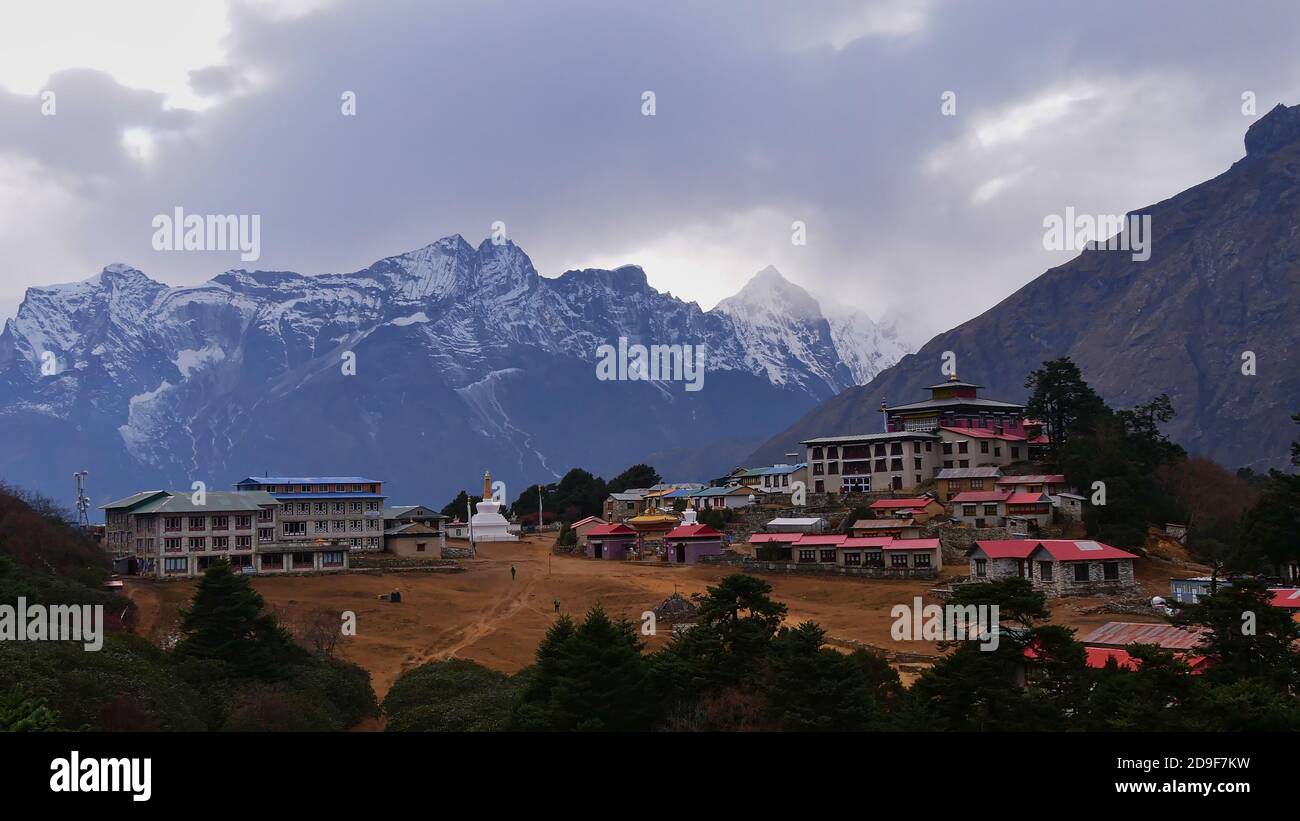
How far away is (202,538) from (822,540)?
41.2m

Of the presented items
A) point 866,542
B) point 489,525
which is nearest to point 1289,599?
point 866,542

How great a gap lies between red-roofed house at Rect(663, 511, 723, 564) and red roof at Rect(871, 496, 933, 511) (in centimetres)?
1236

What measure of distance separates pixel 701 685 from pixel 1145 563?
4263 centimetres

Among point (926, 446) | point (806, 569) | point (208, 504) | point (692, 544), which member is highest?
point (926, 446)

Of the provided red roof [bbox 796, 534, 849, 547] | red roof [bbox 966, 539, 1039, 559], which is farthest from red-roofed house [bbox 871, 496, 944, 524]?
red roof [bbox 966, 539, 1039, 559]

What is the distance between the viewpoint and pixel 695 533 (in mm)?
84125

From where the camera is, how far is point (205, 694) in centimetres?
3706

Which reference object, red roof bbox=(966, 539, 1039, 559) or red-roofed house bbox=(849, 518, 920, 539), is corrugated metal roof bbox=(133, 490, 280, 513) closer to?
red-roofed house bbox=(849, 518, 920, 539)

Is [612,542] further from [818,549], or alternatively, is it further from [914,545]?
[914,545]

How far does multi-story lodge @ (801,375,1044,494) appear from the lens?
87875 mm

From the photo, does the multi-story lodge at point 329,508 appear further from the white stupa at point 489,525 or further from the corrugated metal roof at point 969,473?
the corrugated metal roof at point 969,473

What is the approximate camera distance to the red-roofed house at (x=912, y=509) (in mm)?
77438

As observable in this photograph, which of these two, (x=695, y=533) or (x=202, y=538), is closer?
(x=202, y=538)
